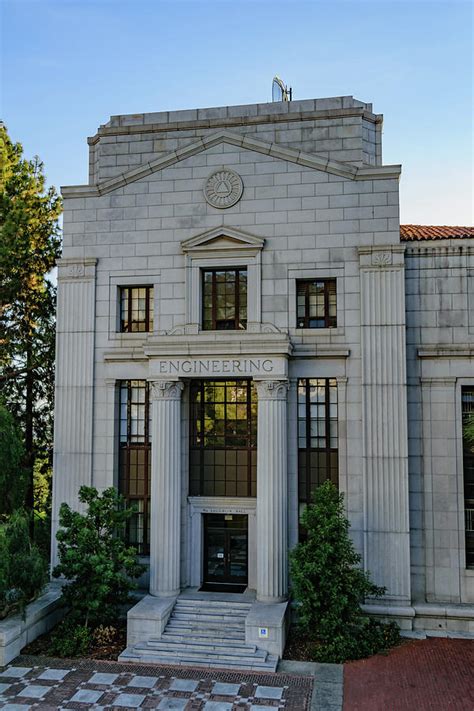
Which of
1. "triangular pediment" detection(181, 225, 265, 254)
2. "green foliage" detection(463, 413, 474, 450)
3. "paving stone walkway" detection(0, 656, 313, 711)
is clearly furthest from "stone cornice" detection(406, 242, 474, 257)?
"paving stone walkway" detection(0, 656, 313, 711)

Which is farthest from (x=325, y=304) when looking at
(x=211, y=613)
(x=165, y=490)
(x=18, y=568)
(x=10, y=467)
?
(x=18, y=568)

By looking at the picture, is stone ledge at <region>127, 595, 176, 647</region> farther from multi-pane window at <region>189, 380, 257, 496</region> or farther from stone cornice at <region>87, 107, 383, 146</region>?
stone cornice at <region>87, 107, 383, 146</region>

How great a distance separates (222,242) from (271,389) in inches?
208

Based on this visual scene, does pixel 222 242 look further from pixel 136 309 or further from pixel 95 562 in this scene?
pixel 95 562

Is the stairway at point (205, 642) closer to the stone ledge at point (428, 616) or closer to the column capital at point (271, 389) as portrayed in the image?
the stone ledge at point (428, 616)

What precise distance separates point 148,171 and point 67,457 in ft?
33.5

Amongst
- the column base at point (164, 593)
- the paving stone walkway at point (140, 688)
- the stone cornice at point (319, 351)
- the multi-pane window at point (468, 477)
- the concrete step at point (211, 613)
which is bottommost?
the paving stone walkway at point (140, 688)

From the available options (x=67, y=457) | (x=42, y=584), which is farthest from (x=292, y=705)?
(x=67, y=457)

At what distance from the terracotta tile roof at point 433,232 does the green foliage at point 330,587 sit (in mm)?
9103

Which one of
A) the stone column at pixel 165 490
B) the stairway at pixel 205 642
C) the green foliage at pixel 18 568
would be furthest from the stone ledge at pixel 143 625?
the green foliage at pixel 18 568

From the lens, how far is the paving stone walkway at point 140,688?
14797 millimetres

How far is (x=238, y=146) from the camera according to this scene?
2111 centimetres

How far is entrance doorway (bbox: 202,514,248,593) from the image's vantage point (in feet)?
68.3

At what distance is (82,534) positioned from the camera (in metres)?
18.2
